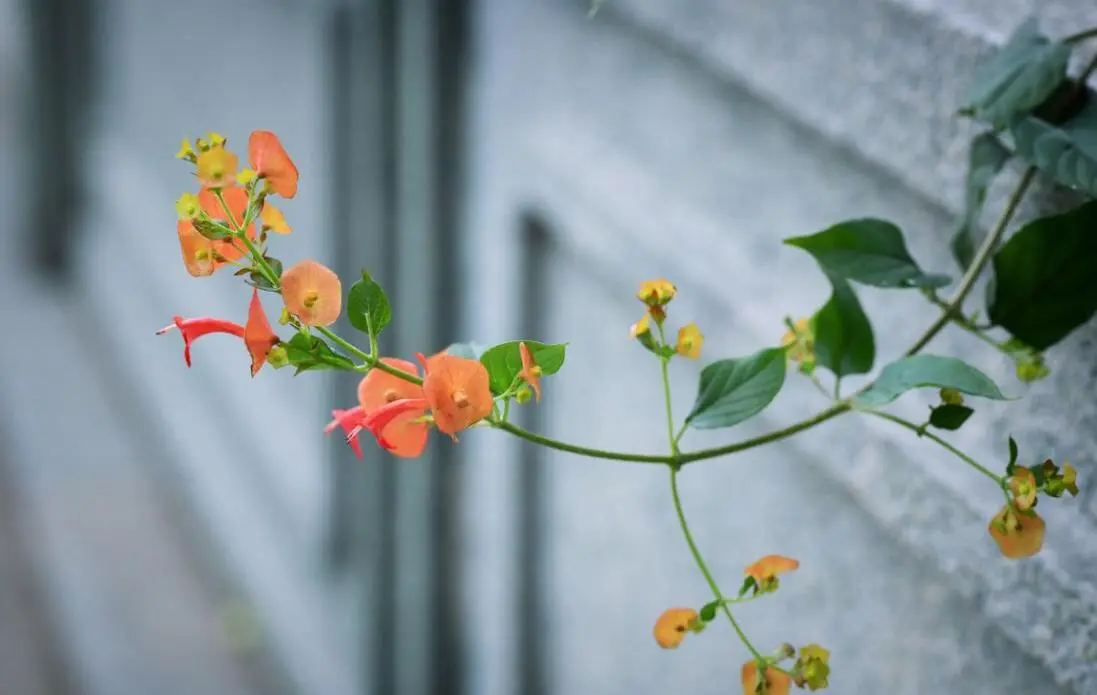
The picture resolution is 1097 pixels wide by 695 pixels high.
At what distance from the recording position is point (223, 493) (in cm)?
183

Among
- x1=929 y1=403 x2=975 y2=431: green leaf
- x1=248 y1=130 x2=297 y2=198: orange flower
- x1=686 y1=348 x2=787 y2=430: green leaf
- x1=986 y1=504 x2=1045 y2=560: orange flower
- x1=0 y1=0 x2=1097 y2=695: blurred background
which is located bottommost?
x1=0 y1=0 x2=1097 y2=695: blurred background

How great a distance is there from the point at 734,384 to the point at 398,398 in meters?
0.11

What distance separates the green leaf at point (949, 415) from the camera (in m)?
0.33

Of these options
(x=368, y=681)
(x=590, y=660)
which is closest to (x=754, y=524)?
(x=590, y=660)

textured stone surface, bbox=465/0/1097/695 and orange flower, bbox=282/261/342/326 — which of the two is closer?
orange flower, bbox=282/261/342/326

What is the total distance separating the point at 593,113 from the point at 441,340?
1.31ft

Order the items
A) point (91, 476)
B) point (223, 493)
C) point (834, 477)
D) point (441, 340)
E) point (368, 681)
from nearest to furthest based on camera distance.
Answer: point (834, 477) < point (441, 340) < point (368, 681) < point (223, 493) < point (91, 476)

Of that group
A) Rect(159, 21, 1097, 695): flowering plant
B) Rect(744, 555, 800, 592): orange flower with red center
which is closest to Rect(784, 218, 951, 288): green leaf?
Rect(159, 21, 1097, 695): flowering plant

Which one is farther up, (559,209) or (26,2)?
(559,209)

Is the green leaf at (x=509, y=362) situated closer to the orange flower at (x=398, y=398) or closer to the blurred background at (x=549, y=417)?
the orange flower at (x=398, y=398)

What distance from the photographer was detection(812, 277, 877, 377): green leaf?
15.1 inches

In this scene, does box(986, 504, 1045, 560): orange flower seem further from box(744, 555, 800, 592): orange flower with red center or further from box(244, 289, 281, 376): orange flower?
box(244, 289, 281, 376): orange flower

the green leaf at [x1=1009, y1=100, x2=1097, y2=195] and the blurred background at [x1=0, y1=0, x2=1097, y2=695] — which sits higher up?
the green leaf at [x1=1009, y1=100, x2=1097, y2=195]

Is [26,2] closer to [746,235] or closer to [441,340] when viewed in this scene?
[441,340]
